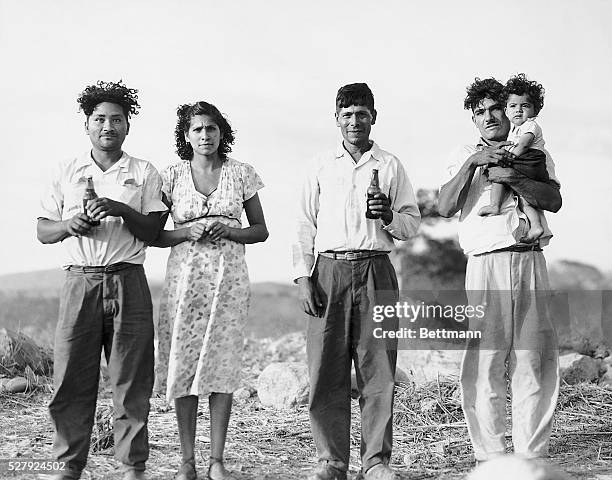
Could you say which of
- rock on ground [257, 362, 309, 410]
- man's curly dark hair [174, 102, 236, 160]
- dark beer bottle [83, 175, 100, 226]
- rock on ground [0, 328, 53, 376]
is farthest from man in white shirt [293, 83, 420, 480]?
rock on ground [0, 328, 53, 376]

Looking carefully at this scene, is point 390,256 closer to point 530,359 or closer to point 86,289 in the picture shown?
point 530,359

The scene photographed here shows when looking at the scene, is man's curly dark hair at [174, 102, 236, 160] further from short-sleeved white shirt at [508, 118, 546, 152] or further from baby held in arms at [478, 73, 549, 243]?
short-sleeved white shirt at [508, 118, 546, 152]

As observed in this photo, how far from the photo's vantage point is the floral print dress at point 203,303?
4.28 metres

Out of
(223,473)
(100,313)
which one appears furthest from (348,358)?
(100,313)

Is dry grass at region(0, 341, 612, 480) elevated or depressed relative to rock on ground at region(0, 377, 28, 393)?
depressed

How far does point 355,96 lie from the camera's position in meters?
4.36

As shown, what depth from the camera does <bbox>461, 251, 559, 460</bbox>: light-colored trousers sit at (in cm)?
439

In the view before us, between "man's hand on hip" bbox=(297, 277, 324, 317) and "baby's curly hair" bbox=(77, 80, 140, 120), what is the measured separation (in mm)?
1302

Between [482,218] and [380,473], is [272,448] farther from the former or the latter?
[482,218]

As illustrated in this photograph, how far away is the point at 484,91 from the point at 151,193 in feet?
6.23

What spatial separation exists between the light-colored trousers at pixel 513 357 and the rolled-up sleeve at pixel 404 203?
1.46 feet

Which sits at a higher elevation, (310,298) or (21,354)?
(310,298)

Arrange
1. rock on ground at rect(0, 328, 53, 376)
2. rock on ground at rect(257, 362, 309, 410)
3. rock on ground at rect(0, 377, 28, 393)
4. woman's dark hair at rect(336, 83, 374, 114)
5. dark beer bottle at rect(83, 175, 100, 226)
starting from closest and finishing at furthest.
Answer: dark beer bottle at rect(83, 175, 100, 226)
woman's dark hair at rect(336, 83, 374, 114)
rock on ground at rect(257, 362, 309, 410)
rock on ground at rect(0, 377, 28, 393)
rock on ground at rect(0, 328, 53, 376)

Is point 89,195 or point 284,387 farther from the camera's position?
point 284,387
